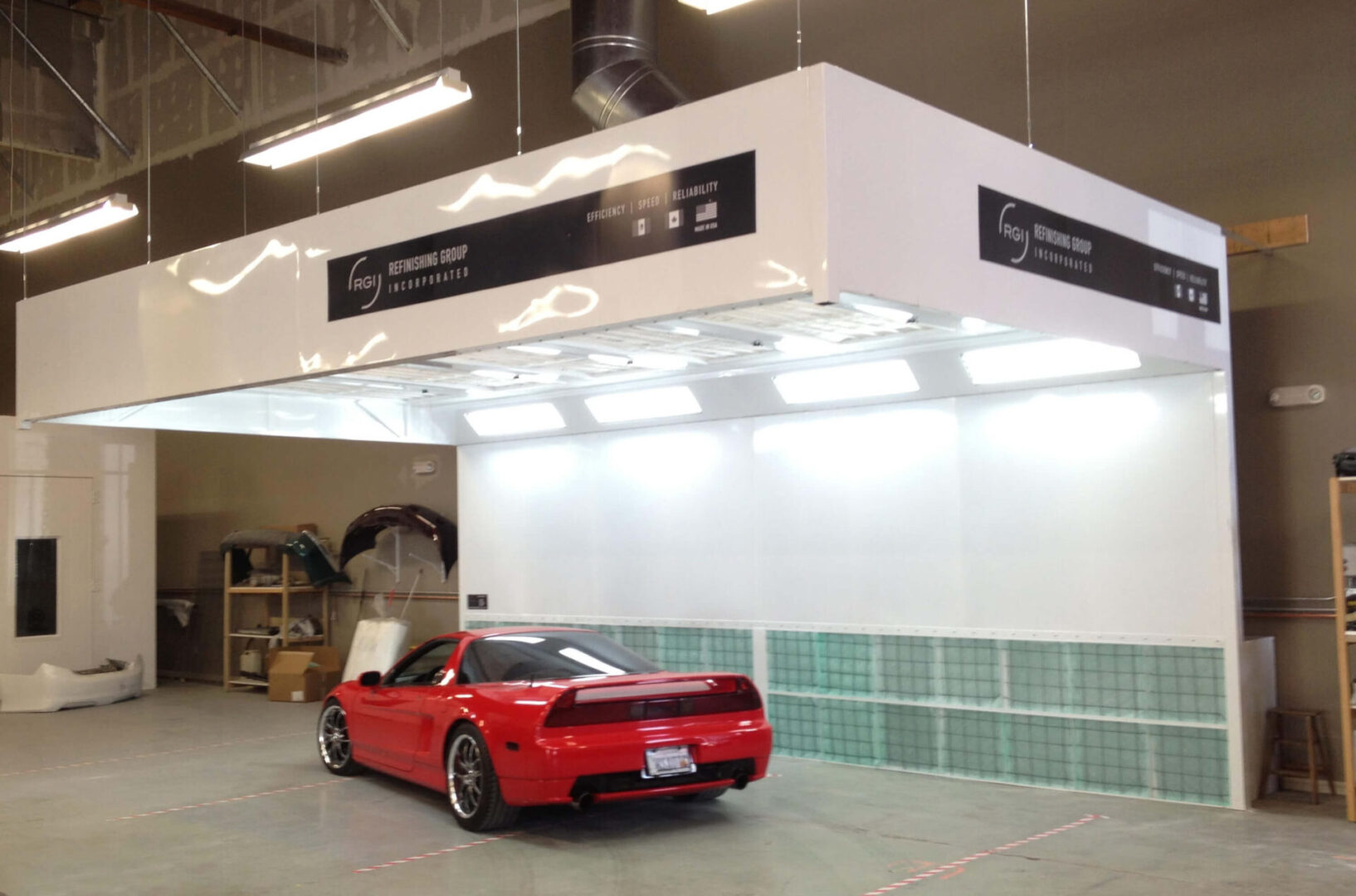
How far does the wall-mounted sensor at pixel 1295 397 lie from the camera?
845 centimetres

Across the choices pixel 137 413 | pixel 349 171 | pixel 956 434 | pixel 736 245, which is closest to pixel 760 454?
pixel 956 434

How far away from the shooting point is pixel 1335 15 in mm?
8414

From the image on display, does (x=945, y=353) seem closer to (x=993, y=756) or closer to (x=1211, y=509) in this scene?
(x=1211, y=509)

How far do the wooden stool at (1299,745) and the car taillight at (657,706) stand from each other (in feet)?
11.3

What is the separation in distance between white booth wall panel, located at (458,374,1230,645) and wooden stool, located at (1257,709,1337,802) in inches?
39.3

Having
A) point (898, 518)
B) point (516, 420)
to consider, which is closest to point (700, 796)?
point (898, 518)

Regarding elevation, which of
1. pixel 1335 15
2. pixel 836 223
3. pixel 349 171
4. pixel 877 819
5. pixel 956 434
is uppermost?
pixel 349 171

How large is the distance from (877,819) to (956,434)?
2825 mm

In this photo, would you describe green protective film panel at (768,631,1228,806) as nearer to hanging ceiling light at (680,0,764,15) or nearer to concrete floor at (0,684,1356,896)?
concrete floor at (0,684,1356,896)

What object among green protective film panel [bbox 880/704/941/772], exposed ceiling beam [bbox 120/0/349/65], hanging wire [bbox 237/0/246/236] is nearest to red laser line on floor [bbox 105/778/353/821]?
green protective film panel [bbox 880/704/941/772]

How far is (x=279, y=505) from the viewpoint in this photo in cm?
1705

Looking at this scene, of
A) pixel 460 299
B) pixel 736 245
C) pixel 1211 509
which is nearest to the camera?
pixel 736 245

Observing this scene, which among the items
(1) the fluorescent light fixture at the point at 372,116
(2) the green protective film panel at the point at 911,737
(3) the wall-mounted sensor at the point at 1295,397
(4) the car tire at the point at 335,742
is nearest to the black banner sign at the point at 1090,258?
(3) the wall-mounted sensor at the point at 1295,397

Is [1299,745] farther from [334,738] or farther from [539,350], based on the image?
[334,738]
